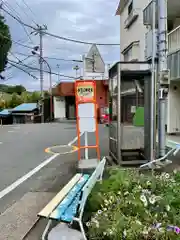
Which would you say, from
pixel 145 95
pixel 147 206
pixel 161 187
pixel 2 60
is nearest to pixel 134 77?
pixel 145 95

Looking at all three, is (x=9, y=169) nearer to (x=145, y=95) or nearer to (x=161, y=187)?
(x=145, y=95)

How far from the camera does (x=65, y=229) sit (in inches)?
122

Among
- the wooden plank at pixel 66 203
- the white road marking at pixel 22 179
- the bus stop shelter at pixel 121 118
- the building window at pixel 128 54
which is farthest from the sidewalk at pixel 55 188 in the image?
the building window at pixel 128 54

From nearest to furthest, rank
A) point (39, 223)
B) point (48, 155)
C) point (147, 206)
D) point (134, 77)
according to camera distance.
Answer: point (147, 206), point (39, 223), point (134, 77), point (48, 155)

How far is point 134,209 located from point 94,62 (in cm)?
405

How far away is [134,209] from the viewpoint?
294 cm

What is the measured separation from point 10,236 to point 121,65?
12.8 ft

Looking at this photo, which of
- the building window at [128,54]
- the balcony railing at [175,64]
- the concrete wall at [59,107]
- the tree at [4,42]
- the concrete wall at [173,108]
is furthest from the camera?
the concrete wall at [59,107]

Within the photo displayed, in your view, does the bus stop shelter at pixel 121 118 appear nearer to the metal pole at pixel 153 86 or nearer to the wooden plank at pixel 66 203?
the metal pole at pixel 153 86

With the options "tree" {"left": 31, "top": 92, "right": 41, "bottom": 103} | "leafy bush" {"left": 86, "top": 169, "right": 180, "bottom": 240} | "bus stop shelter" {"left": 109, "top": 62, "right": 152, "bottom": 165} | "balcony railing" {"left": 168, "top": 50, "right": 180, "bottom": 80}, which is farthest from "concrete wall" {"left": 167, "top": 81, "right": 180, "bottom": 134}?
"tree" {"left": 31, "top": 92, "right": 41, "bottom": 103}

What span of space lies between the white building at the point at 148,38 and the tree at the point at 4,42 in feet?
30.9

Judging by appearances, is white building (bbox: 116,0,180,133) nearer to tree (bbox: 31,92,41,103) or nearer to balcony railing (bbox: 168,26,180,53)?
balcony railing (bbox: 168,26,180,53)

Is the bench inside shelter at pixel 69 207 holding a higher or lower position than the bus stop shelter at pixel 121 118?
lower

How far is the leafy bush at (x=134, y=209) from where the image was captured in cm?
265
